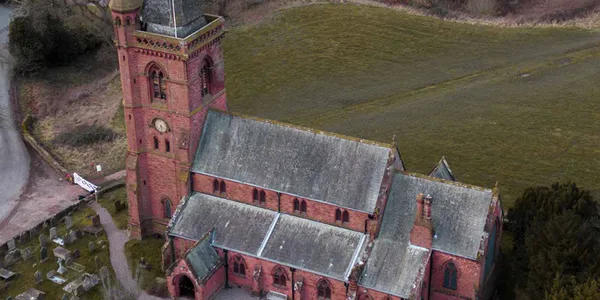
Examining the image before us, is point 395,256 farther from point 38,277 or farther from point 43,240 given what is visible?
point 43,240

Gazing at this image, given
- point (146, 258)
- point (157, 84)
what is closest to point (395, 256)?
point (146, 258)

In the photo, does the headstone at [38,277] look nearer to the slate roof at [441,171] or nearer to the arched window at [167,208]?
the arched window at [167,208]

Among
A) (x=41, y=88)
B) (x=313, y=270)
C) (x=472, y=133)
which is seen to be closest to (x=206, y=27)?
(x=313, y=270)

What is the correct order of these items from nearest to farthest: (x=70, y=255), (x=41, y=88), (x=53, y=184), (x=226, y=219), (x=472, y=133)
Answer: (x=226, y=219) → (x=70, y=255) → (x=53, y=184) → (x=472, y=133) → (x=41, y=88)

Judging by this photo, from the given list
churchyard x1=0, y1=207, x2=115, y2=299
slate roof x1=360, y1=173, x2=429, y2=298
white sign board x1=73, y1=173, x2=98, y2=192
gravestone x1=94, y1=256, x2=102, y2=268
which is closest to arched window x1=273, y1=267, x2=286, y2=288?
slate roof x1=360, y1=173, x2=429, y2=298

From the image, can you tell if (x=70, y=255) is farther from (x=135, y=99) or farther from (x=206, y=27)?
(x=206, y=27)

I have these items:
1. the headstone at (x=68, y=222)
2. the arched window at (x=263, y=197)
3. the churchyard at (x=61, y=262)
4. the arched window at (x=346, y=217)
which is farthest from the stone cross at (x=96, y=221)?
the arched window at (x=346, y=217)
